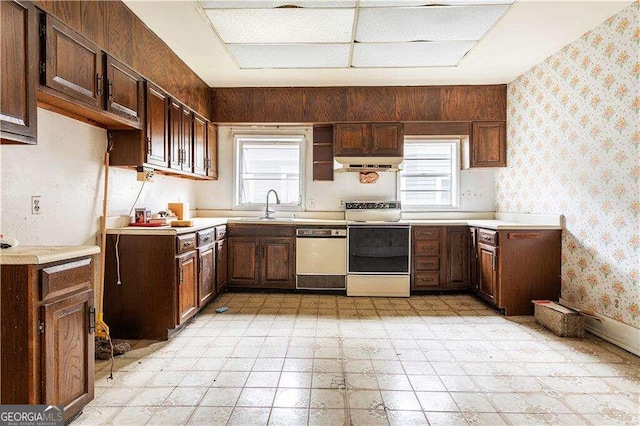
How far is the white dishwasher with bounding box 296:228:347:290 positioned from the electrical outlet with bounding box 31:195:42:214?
2.61 meters

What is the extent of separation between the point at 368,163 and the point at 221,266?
2.22 meters

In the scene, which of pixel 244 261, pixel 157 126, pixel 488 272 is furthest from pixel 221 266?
pixel 488 272

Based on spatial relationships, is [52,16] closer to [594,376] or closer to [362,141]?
[362,141]

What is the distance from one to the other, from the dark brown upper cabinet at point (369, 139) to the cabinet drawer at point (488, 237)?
54.3 inches

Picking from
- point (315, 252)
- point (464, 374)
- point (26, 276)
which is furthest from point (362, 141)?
point (26, 276)

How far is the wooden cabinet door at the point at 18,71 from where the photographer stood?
1.64m

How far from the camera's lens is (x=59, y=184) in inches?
96.0

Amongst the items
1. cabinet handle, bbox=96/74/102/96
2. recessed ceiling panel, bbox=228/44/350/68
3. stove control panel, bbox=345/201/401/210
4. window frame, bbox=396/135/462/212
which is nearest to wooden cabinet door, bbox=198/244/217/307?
cabinet handle, bbox=96/74/102/96

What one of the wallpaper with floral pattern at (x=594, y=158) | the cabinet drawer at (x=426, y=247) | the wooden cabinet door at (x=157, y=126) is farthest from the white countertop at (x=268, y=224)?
the wooden cabinet door at (x=157, y=126)

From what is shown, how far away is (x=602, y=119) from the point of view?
2967 millimetres

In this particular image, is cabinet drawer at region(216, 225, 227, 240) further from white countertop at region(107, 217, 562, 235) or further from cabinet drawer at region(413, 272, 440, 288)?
cabinet drawer at region(413, 272, 440, 288)

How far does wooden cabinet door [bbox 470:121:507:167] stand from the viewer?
4.55 meters

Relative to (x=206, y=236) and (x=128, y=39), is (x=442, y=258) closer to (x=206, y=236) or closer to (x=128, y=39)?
(x=206, y=236)

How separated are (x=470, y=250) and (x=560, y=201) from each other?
1.13 meters
